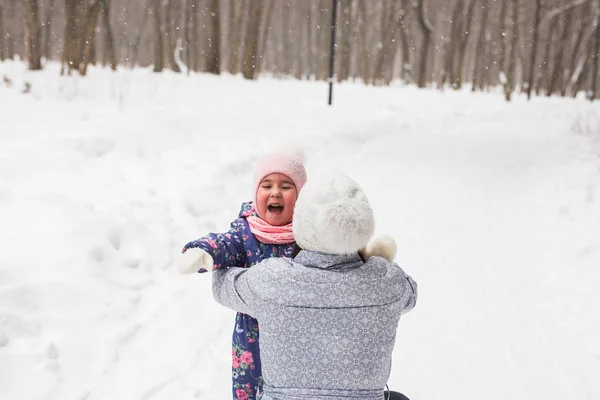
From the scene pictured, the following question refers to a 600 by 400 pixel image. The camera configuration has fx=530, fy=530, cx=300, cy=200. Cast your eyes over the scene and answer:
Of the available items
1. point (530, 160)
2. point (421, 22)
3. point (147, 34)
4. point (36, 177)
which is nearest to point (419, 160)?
point (530, 160)

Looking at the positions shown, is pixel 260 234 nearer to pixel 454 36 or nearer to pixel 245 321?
pixel 245 321

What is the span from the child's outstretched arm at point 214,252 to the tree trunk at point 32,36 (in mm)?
12241

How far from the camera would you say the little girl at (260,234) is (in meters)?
2.23

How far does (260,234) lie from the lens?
222 cm

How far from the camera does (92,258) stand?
169 inches

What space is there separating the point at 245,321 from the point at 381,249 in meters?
0.74

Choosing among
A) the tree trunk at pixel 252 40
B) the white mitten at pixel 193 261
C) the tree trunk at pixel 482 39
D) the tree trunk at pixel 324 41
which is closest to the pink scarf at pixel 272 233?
the white mitten at pixel 193 261

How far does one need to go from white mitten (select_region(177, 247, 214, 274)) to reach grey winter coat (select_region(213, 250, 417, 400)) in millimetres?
211

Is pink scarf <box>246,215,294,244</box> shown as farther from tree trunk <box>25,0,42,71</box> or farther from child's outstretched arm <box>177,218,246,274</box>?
tree trunk <box>25,0,42,71</box>

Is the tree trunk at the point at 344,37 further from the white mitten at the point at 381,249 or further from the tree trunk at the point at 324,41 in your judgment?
the white mitten at the point at 381,249

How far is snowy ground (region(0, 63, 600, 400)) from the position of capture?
11.4ft

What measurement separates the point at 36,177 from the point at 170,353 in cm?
258

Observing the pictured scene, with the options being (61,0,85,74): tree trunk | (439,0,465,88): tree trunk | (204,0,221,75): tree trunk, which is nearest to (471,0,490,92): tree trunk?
(439,0,465,88): tree trunk

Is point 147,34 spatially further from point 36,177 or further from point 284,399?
point 284,399
